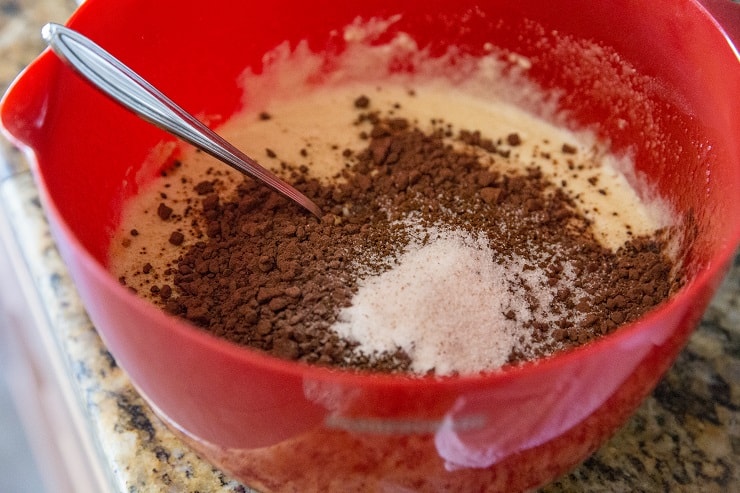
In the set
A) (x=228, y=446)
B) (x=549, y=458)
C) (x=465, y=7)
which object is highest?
(x=465, y=7)

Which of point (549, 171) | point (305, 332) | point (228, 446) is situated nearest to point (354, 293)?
point (305, 332)

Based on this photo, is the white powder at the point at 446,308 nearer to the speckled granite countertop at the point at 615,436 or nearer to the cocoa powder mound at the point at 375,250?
the cocoa powder mound at the point at 375,250

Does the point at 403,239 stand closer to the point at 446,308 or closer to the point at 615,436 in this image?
the point at 446,308

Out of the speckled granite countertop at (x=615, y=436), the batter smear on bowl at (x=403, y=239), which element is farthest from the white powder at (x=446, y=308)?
the speckled granite countertop at (x=615, y=436)

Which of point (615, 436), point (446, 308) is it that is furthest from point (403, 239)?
point (615, 436)

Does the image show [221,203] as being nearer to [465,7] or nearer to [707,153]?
[465,7]
